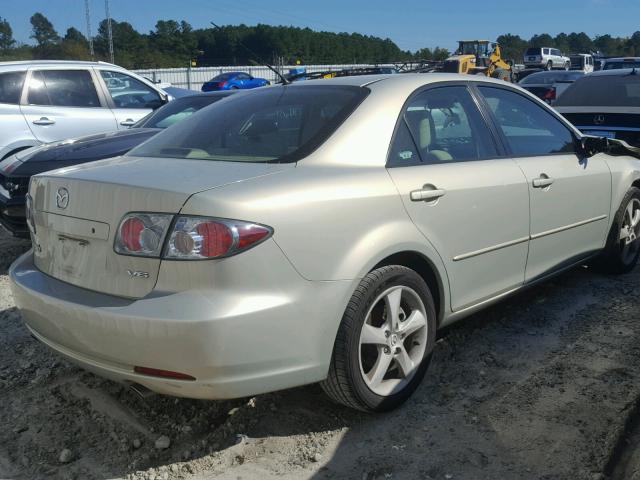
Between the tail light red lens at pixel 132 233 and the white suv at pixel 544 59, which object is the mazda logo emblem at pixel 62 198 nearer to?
the tail light red lens at pixel 132 233

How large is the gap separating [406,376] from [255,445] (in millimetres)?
784

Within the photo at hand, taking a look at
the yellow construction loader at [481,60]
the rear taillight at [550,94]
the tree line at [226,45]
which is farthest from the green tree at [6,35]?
the rear taillight at [550,94]

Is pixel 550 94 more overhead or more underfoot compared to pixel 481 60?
more underfoot

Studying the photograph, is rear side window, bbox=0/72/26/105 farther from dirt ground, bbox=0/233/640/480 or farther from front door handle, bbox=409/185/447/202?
front door handle, bbox=409/185/447/202

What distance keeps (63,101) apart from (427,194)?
20.4ft

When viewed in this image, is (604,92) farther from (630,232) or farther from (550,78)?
(550,78)

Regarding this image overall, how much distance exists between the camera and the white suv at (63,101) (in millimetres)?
7473

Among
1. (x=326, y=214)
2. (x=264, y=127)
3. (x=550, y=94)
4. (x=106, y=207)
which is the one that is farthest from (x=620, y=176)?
(x=550, y=94)

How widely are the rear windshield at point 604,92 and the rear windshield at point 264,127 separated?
4.99m

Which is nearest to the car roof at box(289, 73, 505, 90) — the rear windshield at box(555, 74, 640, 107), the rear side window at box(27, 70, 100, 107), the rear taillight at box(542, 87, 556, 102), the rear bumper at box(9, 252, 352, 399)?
the rear bumper at box(9, 252, 352, 399)

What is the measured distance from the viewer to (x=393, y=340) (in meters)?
3.04

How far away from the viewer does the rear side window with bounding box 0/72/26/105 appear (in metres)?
7.55

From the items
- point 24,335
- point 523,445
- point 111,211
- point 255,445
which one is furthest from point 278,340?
point 24,335

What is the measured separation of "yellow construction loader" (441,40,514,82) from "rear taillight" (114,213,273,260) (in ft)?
69.9
